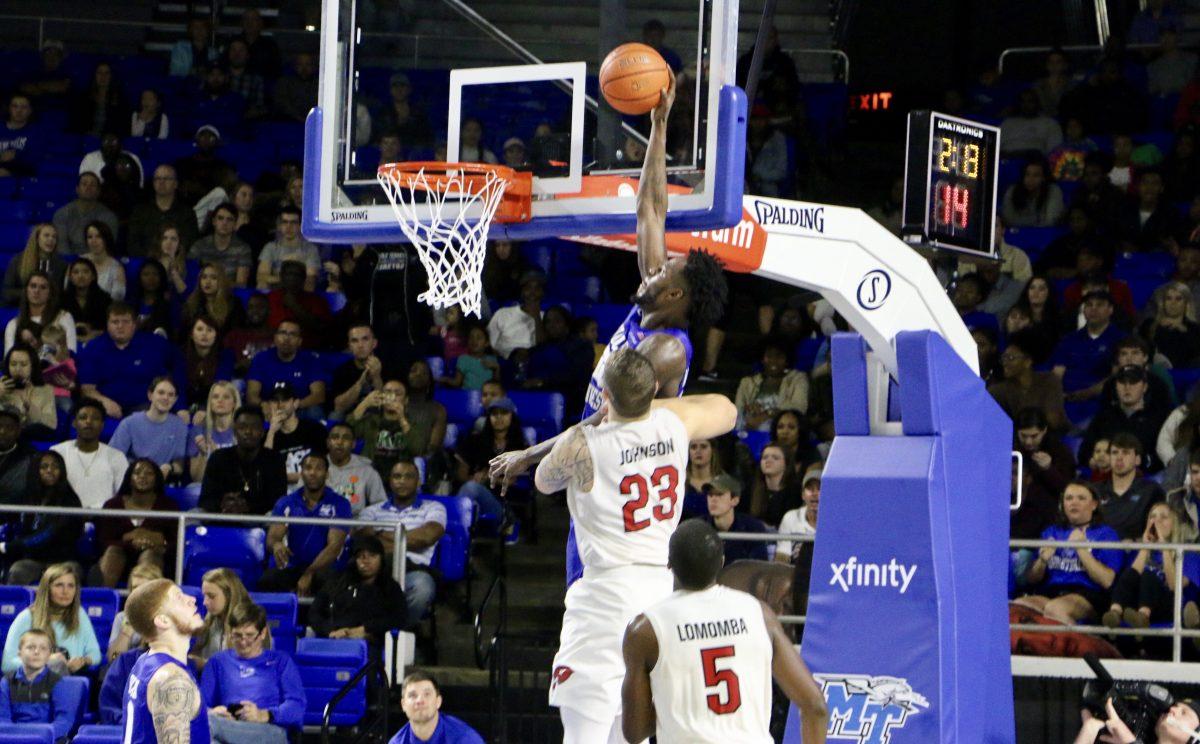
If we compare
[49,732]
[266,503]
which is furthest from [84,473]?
[49,732]

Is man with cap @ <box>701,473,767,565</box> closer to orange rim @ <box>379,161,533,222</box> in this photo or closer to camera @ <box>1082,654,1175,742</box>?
camera @ <box>1082,654,1175,742</box>

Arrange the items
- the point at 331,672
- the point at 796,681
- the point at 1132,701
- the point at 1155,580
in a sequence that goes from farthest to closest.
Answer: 1. the point at 1155,580
2. the point at 331,672
3. the point at 1132,701
4. the point at 796,681

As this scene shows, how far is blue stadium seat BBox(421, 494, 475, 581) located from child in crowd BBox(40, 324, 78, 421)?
3.12 m

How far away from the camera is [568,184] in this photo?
24.1ft

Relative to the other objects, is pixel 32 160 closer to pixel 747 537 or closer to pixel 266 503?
pixel 266 503

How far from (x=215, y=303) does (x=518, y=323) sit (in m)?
2.31

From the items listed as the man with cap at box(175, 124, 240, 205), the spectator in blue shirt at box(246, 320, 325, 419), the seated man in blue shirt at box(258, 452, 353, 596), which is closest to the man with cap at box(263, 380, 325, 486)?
the seated man in blue shirt at box(258, 452, 353, 596)

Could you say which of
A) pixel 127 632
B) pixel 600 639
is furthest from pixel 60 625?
pixel 600 639

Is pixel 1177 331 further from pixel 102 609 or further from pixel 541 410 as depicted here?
pixel 102 609

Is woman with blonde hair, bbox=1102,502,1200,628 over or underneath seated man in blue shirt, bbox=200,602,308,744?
over

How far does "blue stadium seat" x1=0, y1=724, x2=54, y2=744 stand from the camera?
941cm

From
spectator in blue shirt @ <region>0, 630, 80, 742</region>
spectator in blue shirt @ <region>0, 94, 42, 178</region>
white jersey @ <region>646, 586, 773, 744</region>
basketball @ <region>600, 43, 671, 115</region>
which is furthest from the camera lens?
spectator in blue shirt @ <region>0, 94, 42, 178</region>

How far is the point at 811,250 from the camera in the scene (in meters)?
7.56

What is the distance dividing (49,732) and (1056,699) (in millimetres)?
5542
